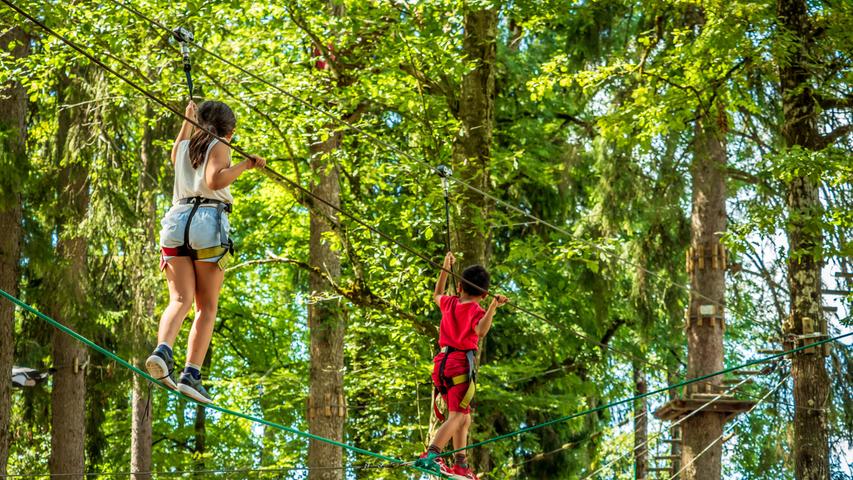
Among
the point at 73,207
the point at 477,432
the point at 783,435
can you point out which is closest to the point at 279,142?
the point at 73,207

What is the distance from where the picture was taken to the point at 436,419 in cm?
1037

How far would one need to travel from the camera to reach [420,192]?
1327 cm

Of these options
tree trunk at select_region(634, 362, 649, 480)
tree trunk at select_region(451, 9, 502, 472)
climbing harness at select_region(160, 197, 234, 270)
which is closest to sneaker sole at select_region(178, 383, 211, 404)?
climbing harness at select_region(160, 197, 234, 270)

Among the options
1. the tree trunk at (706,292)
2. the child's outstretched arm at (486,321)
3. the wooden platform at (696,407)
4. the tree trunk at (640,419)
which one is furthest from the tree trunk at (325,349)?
the tree trunk at (640,419)

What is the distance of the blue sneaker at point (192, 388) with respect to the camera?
634 centimetres

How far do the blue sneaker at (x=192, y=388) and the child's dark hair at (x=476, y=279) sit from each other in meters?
2.27

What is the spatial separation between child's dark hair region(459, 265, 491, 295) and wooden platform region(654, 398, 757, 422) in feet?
20.2

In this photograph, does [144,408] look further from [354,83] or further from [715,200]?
[715,200]

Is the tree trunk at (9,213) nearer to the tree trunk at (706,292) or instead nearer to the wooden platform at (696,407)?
the wooden platform at (696,407)

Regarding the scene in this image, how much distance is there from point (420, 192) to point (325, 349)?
2377mm

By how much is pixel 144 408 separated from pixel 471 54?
29.9ft

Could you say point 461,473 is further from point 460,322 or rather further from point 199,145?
point 199,145

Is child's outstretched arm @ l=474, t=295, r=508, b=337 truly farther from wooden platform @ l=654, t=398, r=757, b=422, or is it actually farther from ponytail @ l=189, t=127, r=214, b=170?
wooden platform @ l=654, t=398, r=757, b=422

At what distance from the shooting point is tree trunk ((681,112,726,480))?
1448cm
